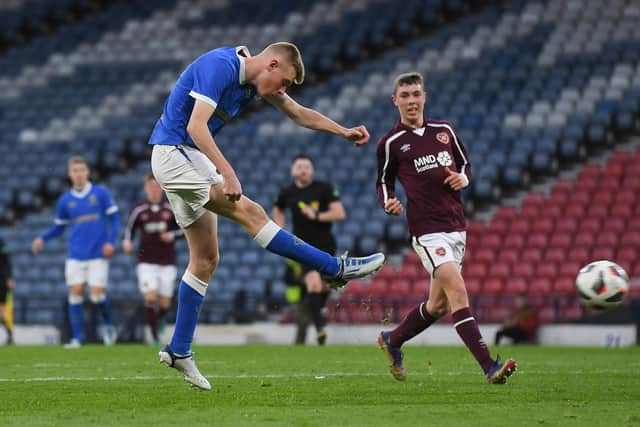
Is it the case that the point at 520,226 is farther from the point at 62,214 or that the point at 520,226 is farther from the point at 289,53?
the point at 289,53

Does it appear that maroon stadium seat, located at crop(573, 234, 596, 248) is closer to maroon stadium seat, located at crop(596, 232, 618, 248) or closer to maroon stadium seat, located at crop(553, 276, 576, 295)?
maroon stadium seat, located at crop(596, 232, 618, 248)

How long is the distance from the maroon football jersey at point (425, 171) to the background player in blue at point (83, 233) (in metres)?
7.24

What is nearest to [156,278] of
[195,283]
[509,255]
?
[509,255]

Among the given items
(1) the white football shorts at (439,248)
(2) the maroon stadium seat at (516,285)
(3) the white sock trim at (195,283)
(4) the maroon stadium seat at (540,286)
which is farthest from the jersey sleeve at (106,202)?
(3) the white sock trim at (195,283)

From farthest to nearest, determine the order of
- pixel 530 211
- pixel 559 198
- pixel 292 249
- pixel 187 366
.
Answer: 1. pixel 559 198
2. pixel 530 211
3. pixel 187 366
4. pixel 292 249

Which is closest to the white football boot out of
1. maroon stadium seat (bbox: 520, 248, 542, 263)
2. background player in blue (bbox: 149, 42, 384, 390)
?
background player in blue (bbox: 149, 42, 384, 390)

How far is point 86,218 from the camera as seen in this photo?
15.2 m

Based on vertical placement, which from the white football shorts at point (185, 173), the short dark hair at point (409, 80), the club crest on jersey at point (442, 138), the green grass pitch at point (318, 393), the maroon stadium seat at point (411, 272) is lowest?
the green grass pitch at point (318, 393)

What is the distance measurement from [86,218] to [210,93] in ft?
28.1

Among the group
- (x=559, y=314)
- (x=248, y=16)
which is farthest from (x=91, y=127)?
(x=559, y=314)

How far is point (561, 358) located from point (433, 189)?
12.8ft

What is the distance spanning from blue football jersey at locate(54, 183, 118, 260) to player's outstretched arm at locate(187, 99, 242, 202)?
8.47 meters

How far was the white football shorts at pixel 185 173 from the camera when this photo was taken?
7160mm

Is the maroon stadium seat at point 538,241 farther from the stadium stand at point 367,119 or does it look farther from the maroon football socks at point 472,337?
the maroon football socks at point 472,337
